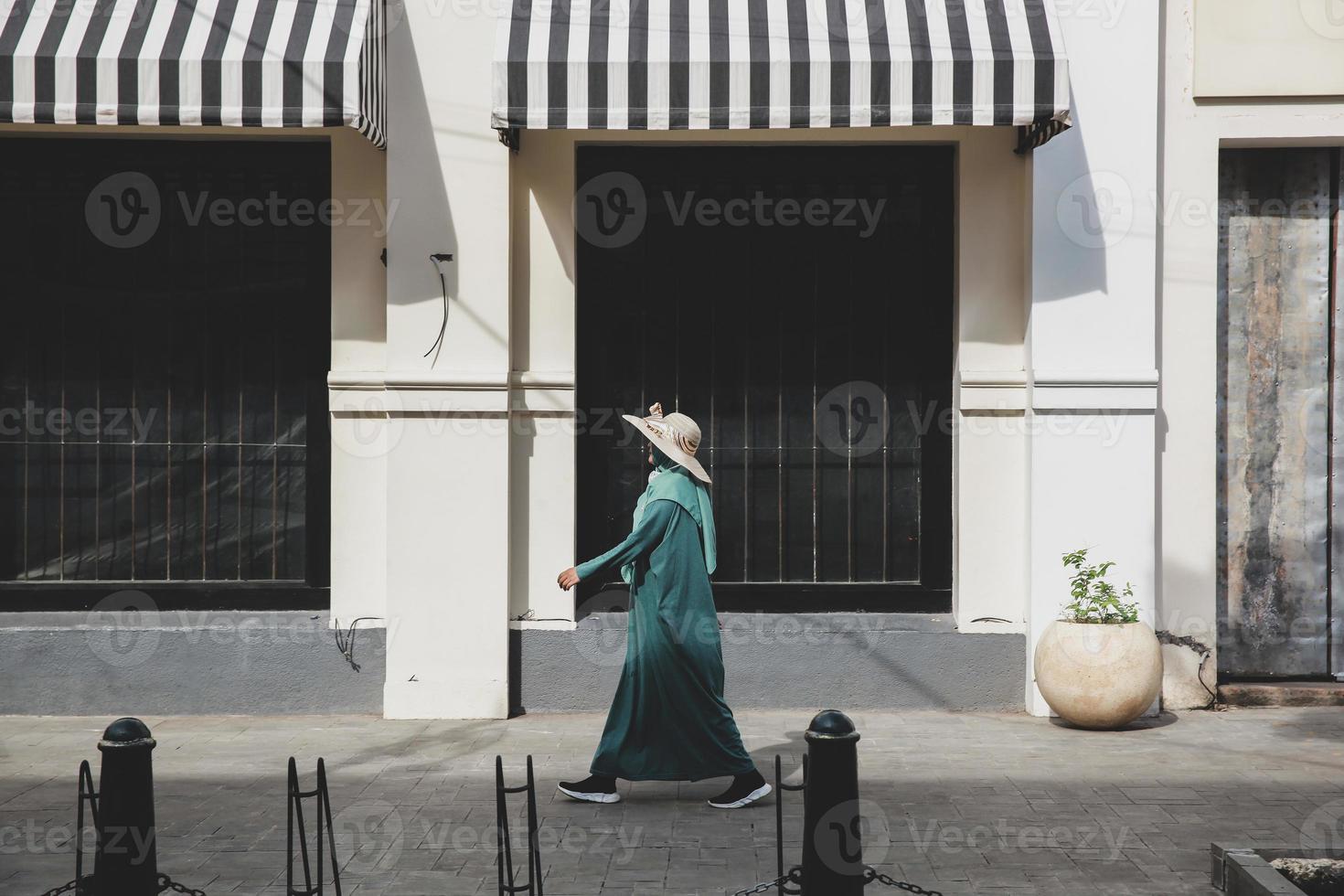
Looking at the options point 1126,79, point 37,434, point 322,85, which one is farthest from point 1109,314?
point 37,434

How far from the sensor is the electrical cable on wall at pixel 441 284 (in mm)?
8891

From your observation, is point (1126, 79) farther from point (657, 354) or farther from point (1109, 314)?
point (657, 354)

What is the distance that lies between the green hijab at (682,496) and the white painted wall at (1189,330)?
12.9ft

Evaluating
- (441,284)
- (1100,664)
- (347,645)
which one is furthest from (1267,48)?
(347,645)

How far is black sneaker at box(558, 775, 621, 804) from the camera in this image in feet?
22.3

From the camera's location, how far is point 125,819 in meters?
4.06

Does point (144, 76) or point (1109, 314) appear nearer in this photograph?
point (144, 76)

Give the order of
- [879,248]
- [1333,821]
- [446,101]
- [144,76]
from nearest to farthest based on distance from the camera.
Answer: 1. [1333,821]
2. [144,76]
3. [446,101]
4. [879,248]

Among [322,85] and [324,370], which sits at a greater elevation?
[322,85]

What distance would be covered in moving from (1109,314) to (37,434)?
24.6 ft

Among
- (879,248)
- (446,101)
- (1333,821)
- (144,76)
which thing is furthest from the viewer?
(879,248)

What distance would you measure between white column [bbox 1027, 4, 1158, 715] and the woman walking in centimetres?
309

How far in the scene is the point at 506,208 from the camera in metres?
8.95
